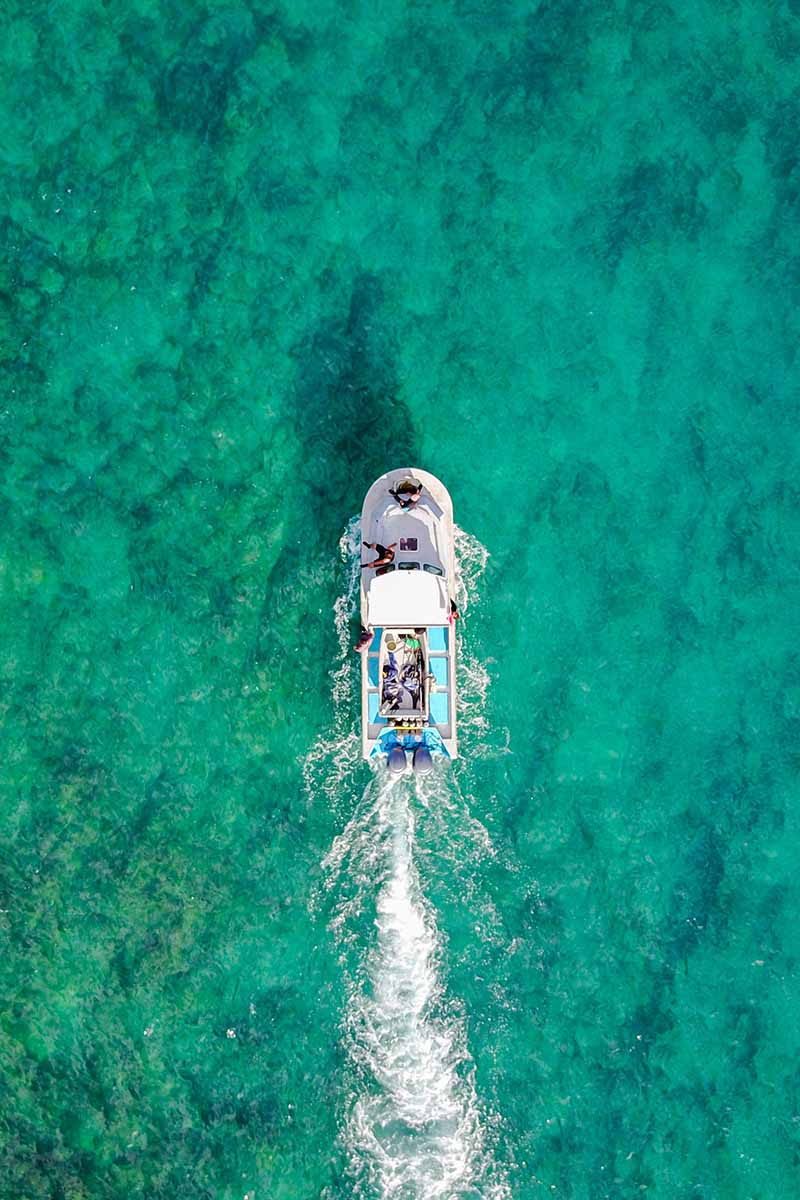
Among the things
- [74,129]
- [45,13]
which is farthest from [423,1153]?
[45,13]

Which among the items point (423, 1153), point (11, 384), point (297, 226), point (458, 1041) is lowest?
point (423, 1153)

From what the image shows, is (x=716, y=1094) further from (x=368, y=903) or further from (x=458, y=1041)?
(x=368, y=903)

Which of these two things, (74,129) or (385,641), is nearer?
(385,641)

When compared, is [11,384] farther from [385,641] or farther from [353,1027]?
[353,1027]

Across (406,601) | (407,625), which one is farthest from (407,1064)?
(406,601)

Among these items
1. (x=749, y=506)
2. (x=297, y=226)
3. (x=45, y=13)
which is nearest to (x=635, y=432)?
(x=749, y=506)

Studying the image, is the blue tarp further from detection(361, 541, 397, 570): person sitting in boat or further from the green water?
detection(361, 541, 397, 570): person sitting in boat

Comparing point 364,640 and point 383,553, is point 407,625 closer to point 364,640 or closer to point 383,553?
point 364,640

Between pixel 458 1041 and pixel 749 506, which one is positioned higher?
pixel 749 506
